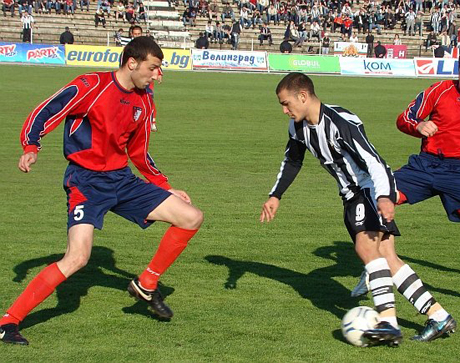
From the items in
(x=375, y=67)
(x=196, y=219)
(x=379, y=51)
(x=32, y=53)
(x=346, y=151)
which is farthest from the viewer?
(x=379, y=51)

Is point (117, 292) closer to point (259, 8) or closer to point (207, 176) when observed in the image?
point (207, 176)

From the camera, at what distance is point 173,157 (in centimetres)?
1415

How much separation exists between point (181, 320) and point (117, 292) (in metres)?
0.96

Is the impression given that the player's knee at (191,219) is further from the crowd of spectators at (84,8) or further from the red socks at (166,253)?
the crowd of spectators at (84,8)

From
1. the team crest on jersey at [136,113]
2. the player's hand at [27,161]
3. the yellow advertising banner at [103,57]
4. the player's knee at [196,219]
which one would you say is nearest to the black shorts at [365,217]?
the player's knee at [196,219]

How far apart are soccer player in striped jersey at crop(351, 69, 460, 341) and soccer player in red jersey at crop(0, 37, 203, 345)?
6.36ft

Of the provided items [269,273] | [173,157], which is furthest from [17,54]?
[269,273]

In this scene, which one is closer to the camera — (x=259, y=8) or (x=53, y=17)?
(x=53, y=17)

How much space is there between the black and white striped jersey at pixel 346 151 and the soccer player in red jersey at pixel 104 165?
3.63 feet

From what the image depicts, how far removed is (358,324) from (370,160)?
3.99 feet

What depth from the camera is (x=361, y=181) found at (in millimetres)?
5715

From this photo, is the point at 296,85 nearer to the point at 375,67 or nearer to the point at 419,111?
the point at 419,111

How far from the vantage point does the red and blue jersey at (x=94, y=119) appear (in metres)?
5.53

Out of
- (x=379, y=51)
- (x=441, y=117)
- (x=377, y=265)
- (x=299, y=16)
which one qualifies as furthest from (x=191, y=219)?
(x=299, y=16)
